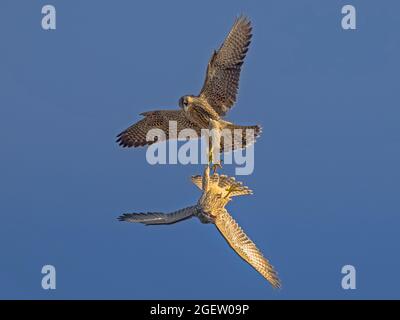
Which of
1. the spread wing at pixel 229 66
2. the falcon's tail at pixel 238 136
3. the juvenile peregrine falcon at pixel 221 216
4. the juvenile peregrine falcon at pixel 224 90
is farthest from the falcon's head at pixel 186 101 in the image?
the juvenile peregrine falcon at pixel 221 216

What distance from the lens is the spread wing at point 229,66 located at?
634 inches

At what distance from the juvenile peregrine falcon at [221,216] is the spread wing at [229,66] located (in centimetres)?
123

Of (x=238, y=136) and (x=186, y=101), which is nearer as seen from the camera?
(x=186, y=101)

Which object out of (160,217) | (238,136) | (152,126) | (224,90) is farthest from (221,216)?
(152,126)

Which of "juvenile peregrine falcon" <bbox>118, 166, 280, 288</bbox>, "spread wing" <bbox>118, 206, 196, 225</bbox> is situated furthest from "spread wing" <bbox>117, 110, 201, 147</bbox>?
"spread wing" <bbox>118, 206, 196, 225</bbox>

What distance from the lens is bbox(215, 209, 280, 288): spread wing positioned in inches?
617

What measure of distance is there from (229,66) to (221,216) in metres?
2.43

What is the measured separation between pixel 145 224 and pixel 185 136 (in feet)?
5.76

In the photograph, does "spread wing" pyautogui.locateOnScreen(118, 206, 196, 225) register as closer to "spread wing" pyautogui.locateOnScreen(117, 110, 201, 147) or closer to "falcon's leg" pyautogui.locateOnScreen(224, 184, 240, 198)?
"falcon's leg" pyautogui.locateOnScreen(224, 184, 240, 198)

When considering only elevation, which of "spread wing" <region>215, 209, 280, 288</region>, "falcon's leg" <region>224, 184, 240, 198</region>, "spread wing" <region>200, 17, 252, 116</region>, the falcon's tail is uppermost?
"spread wing" <region>200, 17, 252, 116</region>

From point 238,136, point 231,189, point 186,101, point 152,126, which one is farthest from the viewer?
point 152,126

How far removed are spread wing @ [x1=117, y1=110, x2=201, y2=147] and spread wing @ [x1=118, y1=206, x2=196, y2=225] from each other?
5.22ft

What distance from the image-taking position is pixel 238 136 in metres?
16.5

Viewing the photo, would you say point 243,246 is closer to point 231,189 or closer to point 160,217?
point 231,189
